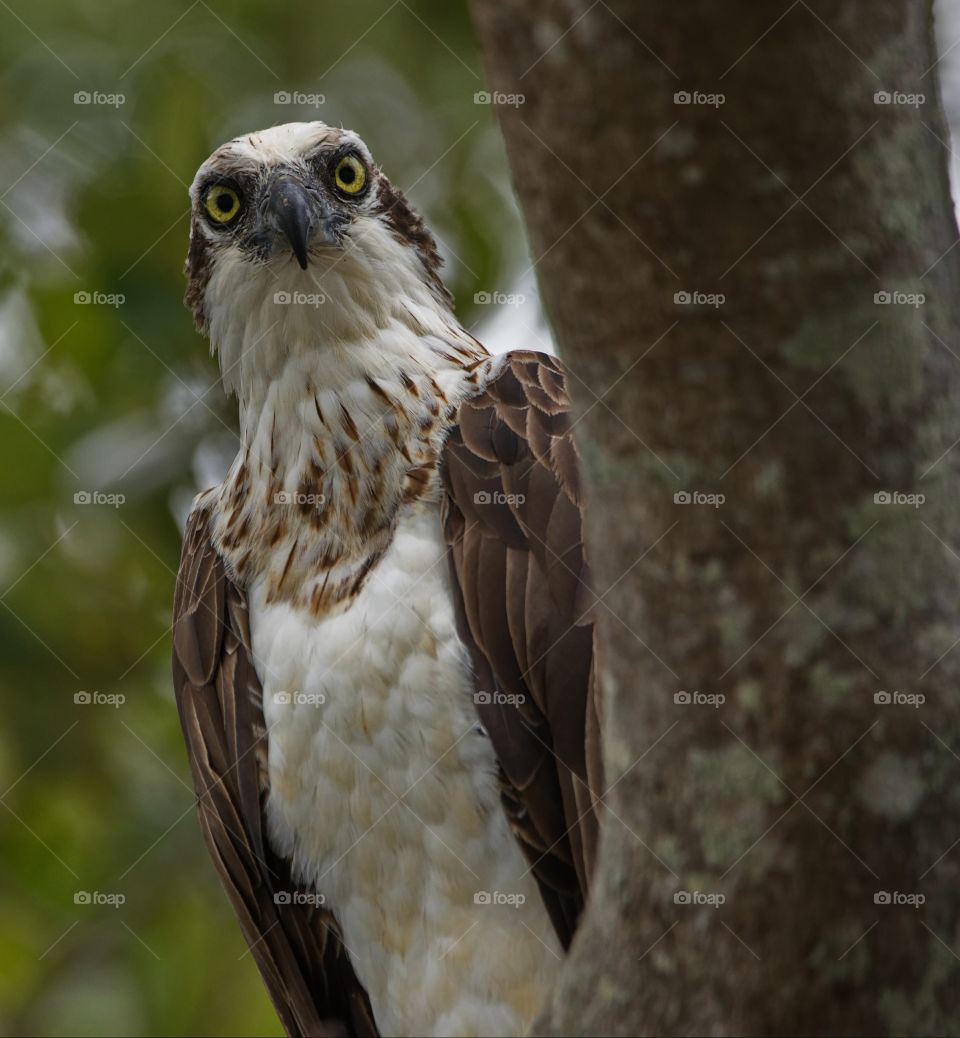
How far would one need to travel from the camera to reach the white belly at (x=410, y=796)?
415 cm

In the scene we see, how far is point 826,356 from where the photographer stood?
90.8 inches

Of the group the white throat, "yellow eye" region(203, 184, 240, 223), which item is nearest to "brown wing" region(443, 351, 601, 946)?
the white throat

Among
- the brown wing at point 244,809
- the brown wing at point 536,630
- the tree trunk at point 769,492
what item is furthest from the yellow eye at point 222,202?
the tree trunk at point 769,492

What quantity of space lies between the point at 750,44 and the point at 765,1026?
5.14 ft

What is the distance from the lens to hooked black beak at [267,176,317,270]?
446cm

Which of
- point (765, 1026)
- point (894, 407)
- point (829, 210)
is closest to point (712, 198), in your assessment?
point (829, 210)

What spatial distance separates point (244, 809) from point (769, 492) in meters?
2.66

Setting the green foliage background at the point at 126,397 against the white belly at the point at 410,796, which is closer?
the white belly at the point at 410,796

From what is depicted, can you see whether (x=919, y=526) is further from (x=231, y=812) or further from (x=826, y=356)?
(x=231, y=812)

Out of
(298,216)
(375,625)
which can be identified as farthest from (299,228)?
(375,625)

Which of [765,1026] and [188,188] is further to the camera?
[188,188]

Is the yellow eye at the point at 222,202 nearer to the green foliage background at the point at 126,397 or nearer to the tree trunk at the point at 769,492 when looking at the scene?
the green foliage background at the point at 126,397

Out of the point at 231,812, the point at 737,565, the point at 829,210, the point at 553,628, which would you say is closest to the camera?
the point at 829,210

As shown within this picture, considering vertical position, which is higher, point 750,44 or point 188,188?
point 750,44
